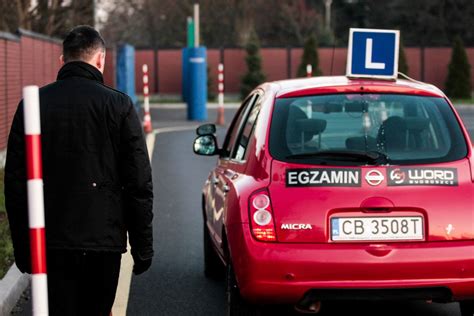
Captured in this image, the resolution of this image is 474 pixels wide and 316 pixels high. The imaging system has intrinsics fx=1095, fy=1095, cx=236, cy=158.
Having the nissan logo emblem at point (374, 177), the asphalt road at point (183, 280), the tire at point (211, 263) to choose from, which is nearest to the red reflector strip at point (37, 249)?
the nissan logo emblem at point (374, 177)

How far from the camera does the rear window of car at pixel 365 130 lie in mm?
5840

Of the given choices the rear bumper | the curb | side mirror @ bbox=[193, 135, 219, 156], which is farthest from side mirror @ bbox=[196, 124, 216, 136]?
the rear bumper

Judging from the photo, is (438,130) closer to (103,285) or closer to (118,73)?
(103,285)

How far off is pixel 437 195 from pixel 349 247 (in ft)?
1.83

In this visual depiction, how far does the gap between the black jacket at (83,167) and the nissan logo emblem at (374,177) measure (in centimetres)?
152

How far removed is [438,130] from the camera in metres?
6.11

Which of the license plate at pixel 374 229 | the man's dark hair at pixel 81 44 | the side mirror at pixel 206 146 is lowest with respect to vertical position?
the license plate at pixel 374 229

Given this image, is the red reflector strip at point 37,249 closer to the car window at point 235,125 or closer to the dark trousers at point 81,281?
the dark trousers at point 81,281

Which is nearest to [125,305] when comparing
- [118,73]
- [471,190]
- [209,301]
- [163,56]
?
[209,301]

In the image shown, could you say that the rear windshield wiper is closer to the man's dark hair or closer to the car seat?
the car seat

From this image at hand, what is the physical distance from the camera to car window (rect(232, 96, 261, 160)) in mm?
6539

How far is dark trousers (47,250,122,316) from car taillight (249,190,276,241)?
1210 millimetres

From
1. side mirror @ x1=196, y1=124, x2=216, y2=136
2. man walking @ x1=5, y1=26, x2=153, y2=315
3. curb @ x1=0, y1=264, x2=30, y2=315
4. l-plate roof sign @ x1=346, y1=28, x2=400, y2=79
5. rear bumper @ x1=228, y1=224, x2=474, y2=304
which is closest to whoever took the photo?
man walking @ x1=5, y1=26, x2=153, y2=315

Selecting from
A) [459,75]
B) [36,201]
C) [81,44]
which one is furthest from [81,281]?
[459,75]
